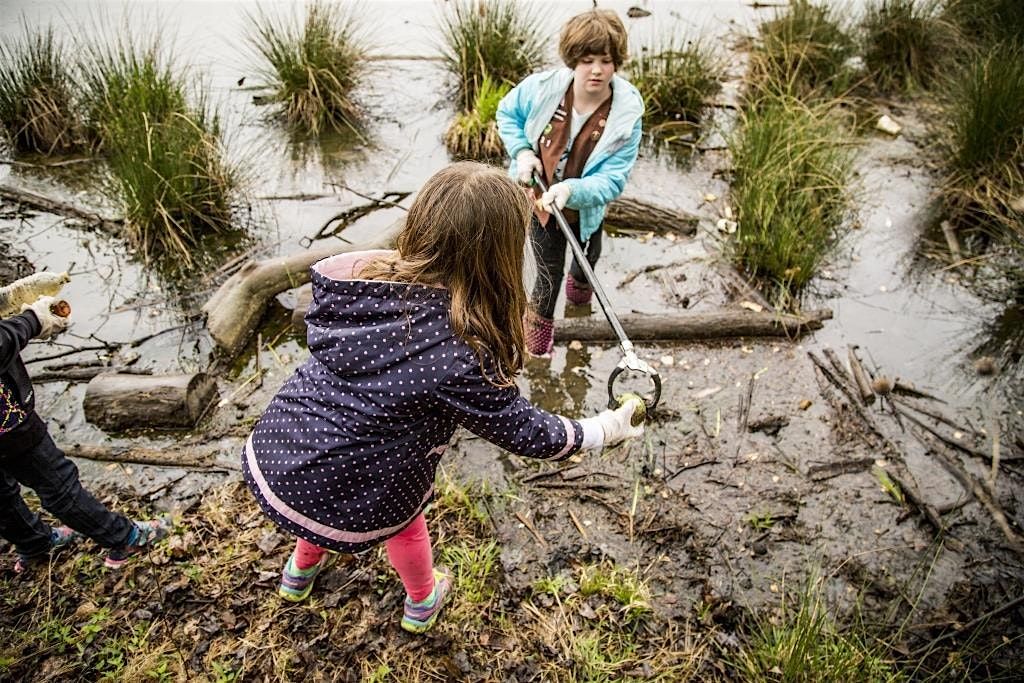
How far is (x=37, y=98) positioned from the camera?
5371mm

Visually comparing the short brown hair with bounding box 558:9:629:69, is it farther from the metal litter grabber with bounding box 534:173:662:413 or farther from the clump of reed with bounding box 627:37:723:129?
the clump of reed with bounding box 627:37:723:129

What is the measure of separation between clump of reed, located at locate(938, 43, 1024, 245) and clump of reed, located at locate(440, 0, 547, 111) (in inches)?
140

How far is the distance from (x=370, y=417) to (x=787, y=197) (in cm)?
382

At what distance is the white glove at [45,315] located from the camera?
217 centimetres

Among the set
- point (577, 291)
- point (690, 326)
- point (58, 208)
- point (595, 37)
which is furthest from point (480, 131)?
point (58, 208)

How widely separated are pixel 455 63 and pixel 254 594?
206 inches

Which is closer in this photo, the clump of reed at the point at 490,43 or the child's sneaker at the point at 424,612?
the child's sneaker at the point at 424,612

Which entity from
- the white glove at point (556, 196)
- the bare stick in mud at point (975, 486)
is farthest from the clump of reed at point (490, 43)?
the bare stick in mud at point (975, 486)

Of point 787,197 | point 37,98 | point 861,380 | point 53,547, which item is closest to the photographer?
point 53,547

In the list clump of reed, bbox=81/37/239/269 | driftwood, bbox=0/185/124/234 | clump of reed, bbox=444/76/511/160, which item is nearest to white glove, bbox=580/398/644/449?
clump of reed, bbox=81/37/239/269

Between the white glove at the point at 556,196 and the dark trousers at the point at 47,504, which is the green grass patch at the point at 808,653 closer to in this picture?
the white glove at the point at 556,196

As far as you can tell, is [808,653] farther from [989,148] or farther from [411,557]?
[989,148]

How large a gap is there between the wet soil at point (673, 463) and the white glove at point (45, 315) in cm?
106

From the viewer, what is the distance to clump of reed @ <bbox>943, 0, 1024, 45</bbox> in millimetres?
6188
